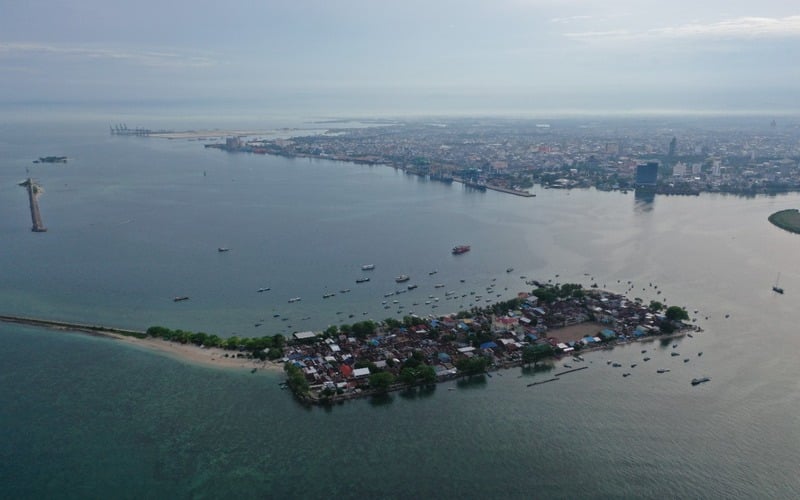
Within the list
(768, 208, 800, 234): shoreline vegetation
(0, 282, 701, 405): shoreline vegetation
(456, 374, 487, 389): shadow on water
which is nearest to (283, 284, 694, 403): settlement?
(0, 282, 701, 405): shoreline vegetation

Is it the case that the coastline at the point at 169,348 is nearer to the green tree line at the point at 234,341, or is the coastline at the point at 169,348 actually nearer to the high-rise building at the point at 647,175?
the green tree line at the point at 234,341

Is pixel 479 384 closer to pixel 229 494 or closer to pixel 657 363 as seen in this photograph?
pixel 657 363

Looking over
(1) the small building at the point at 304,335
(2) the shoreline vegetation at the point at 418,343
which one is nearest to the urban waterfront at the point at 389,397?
(2) the shoreline vegetation at the point at 418,343

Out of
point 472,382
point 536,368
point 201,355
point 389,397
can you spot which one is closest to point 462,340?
point 472,382

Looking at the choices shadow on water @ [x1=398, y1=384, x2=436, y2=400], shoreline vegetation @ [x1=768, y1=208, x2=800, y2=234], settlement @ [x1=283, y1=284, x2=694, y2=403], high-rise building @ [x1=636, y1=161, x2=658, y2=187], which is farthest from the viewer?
high-rise building @ [x1=636, y1=161, x2=658, y2=187]

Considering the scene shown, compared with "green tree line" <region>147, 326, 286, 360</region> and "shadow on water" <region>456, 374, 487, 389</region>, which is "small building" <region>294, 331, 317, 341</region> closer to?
"green tree line" <region>147, 326, 286, 360</region>

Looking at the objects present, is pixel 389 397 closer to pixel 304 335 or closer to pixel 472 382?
pixel 472 382
